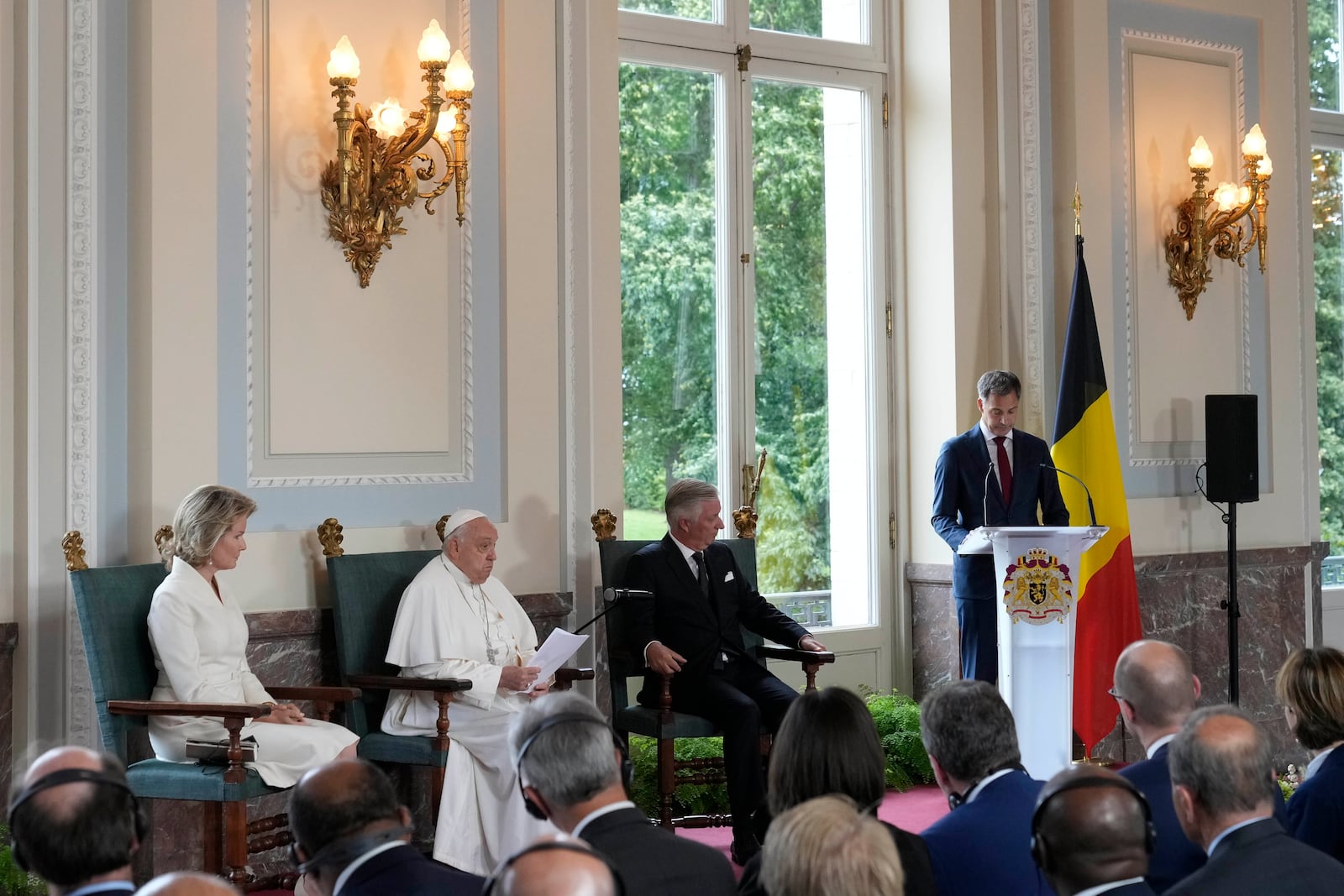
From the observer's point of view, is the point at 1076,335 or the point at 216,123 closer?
the point at 216,123

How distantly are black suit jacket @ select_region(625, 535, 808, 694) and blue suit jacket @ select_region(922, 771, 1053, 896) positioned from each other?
2.65m

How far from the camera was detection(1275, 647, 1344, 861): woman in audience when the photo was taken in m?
3.11

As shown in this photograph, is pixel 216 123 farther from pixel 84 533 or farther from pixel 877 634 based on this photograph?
pixel 877 634

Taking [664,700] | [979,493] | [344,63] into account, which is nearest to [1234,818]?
[664,700]

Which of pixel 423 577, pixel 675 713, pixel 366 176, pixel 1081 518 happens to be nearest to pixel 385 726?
pixel 423 577

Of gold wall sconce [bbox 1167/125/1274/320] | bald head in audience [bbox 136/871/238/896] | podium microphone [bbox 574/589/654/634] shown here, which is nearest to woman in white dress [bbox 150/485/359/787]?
podium microphone [bbox 574/589/654/634]

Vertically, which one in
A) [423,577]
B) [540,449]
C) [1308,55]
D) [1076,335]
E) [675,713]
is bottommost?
[675,713]

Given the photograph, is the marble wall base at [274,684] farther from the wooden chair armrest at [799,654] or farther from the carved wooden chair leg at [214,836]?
Answer: the wooden chair armrest at [799,654]

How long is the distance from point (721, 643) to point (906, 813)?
47.9 inches

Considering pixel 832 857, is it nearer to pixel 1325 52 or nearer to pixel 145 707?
pixel 145 707

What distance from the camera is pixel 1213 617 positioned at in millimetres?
7473

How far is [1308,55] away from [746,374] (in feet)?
12.9

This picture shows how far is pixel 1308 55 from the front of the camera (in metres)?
8.26

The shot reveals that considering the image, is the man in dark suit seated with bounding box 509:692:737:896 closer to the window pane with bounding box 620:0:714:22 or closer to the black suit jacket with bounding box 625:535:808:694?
the black suit jacket with bounding box 625:535:808:694
